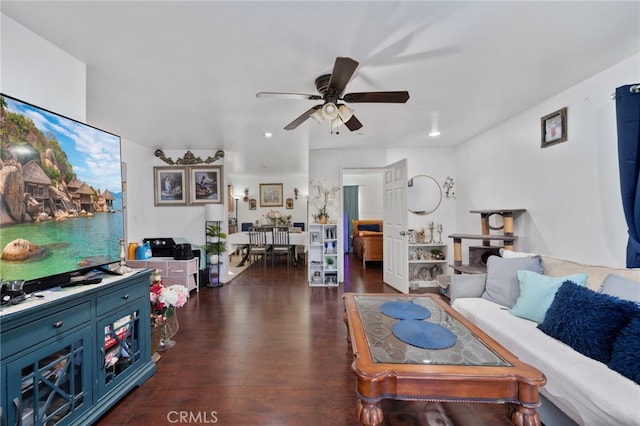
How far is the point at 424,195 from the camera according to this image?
4512mm

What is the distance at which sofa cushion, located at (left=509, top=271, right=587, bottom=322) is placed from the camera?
182cm

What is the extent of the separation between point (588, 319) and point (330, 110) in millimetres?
2119

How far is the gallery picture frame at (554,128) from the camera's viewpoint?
2.45 meters

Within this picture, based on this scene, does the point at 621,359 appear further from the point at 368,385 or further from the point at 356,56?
the point at 356,56

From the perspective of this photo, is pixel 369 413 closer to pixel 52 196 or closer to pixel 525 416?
pixel 525 416

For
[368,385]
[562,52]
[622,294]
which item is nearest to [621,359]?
[622,294]

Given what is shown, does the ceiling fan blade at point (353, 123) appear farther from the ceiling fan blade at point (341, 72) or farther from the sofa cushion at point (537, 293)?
the sofa cushion at point (537, 293)

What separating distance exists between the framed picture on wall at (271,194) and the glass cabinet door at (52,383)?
6.95 metres

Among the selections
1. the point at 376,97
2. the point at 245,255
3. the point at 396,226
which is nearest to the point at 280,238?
the point at 245,255

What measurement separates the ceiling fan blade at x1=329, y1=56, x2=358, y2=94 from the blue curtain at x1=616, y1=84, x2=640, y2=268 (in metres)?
2.05

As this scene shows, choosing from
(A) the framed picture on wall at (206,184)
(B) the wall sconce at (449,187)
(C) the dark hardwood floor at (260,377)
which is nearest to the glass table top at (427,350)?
(C) the dark hardwood floor at (260,377)

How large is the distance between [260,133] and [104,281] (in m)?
2.60

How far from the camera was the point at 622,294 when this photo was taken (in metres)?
1.51

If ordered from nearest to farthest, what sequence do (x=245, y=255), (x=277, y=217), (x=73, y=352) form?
(x=73, y=352)
(x=245, y=255)
(x=277, y=217)
